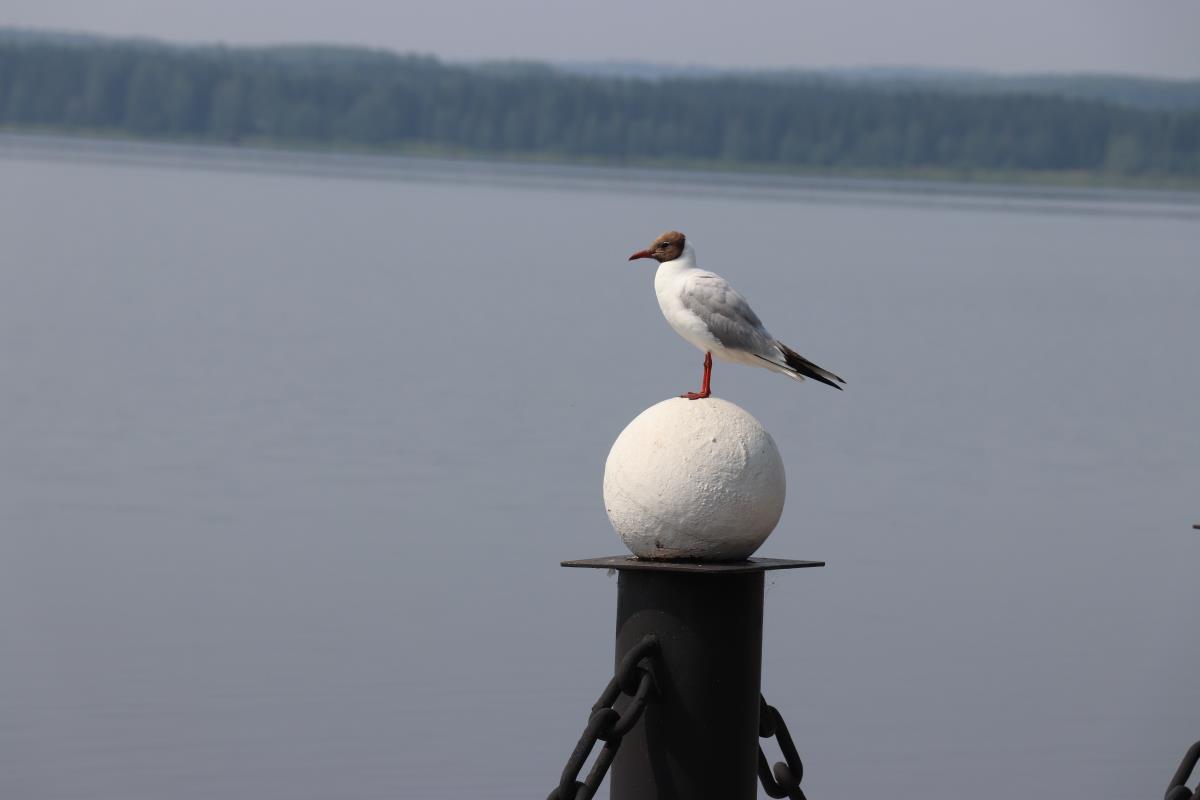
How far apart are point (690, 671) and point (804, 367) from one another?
1651 millimetres

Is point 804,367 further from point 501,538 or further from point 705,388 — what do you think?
point 501,538

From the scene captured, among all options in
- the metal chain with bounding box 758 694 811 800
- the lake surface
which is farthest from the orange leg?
the lake surface

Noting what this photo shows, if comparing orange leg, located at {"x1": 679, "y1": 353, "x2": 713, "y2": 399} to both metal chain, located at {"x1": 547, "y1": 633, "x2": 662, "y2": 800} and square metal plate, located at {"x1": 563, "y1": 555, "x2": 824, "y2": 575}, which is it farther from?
metal chain, located at {"x1": 547, "y1": 633, "x2": 662, "y2": 800}

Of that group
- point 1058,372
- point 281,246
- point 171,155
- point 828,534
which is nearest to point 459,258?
point 281,246

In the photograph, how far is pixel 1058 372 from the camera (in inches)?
1485

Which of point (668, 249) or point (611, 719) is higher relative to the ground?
point (668, 249)

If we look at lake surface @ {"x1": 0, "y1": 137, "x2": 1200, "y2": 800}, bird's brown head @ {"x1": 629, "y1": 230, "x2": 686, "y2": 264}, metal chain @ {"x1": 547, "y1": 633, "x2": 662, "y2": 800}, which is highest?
bird's brown head @ {"x1": 629, "y1": 230, "x2": 686, "y2": 264}

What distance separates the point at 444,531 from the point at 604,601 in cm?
281

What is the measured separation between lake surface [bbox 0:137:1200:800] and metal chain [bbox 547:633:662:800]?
5.98 metres

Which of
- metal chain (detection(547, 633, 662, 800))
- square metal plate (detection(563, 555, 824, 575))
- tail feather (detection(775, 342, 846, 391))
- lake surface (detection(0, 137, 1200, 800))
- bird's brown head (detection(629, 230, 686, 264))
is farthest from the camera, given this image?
lake surface (detection(0, 137, 1200, 800))

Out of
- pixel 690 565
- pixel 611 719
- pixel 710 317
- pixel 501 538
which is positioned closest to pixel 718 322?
pixel 710 317

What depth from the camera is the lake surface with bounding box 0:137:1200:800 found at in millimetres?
13016

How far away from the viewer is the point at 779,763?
267 inches

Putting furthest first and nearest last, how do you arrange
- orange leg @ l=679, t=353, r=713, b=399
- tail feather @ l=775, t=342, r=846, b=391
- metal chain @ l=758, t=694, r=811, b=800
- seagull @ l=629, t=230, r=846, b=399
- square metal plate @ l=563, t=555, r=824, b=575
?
1. seagull @ l=629, t=230, r=846, b=399
2. tail feather @ l=775, t=342, r=846, b=391
3. orange leg @ l=679, t=353, r=713, b=399
4. metal chain @ l=758, t=694, r=811, b=800
5. square metal plate @ l=563, t=555, r=824, b=575
